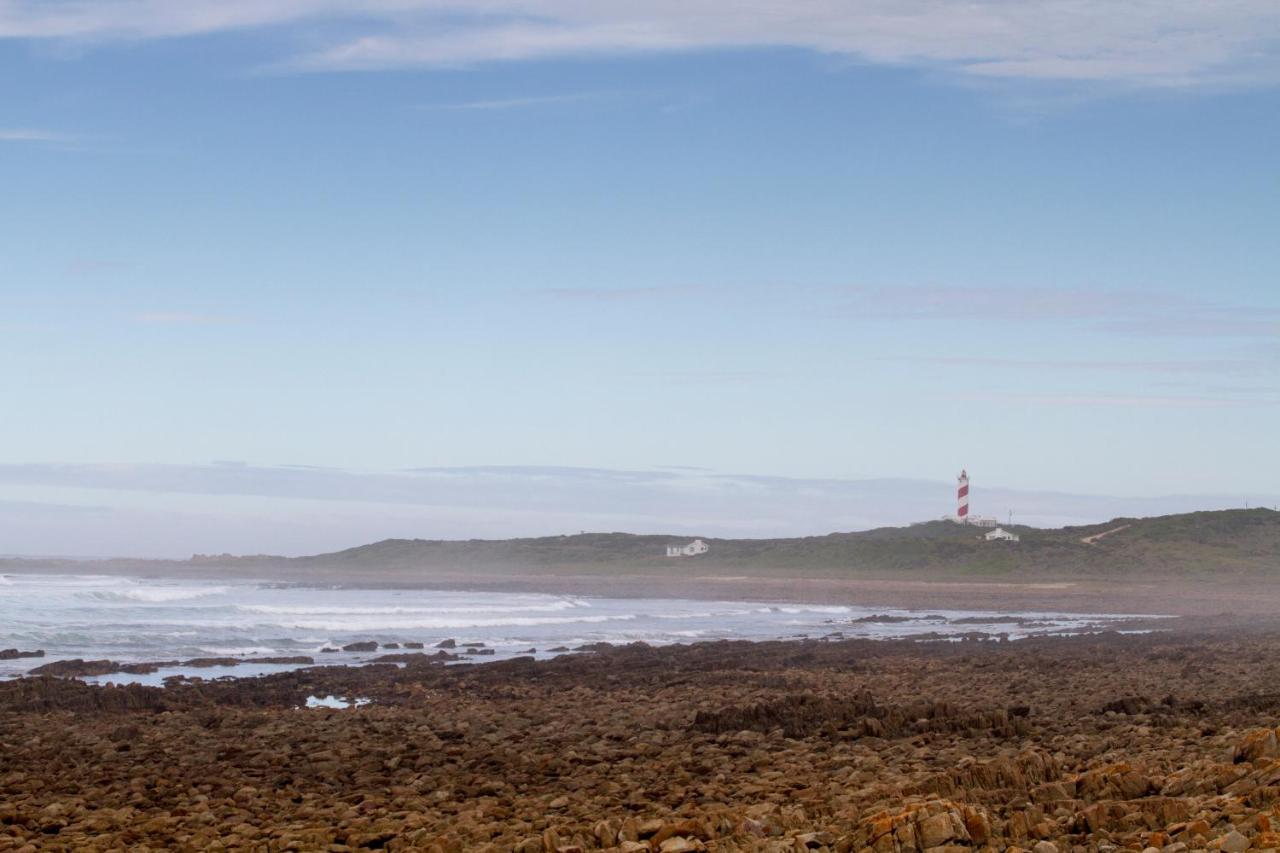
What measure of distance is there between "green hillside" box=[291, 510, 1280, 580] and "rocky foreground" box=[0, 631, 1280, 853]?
64622 millimetres


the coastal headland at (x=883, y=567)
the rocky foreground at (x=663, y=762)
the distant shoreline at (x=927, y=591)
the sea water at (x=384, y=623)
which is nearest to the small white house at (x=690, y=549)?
the coastal headland at (x=883, y=567)

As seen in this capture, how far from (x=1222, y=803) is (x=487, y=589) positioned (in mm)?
68298

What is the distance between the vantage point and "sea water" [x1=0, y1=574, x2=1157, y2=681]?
3244cm

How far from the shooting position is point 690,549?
367ft

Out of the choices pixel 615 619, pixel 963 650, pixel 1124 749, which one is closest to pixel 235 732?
pixel 1124 749

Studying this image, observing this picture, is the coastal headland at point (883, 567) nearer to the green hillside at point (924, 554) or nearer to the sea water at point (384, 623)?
the green hillside at point (924, 554)

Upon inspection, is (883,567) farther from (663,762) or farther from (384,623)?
(663,762)

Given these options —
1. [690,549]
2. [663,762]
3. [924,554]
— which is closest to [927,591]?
[924,554]

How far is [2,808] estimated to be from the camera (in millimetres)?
10289

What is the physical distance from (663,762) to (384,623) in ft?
110

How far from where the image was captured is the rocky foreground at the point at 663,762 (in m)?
8.17

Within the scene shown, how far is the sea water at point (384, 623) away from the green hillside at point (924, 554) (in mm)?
33127

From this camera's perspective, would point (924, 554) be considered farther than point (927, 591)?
Yes

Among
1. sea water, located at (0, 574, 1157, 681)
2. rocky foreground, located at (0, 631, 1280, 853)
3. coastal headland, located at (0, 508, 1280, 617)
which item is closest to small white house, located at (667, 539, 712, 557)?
coastal headland, located at (0, 508, 1280, 617)
